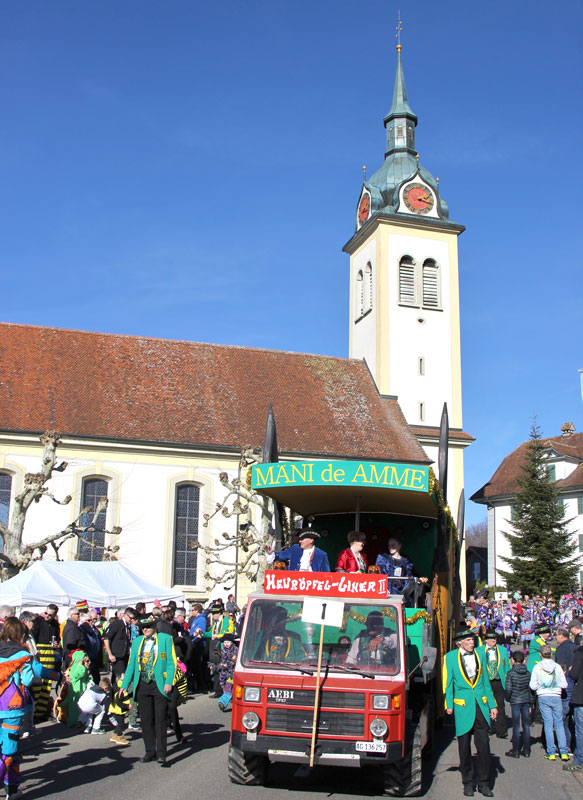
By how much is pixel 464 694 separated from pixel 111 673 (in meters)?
7.09

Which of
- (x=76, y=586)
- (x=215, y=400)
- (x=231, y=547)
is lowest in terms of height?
(x=76, y=586)

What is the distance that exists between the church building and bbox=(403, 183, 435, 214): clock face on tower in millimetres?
64

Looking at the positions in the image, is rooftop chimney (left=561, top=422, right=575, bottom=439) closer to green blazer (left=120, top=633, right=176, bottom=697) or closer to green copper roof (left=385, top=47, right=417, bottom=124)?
green copper roof (left=385, top=47, right=417, bottom=124)

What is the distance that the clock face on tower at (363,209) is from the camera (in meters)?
44.0

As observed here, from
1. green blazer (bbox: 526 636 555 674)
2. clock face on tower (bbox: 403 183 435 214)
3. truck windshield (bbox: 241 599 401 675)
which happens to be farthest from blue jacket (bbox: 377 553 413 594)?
clock face on tower (bbox: 403 183 435 214)

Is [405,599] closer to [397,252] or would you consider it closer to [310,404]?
[310,404]

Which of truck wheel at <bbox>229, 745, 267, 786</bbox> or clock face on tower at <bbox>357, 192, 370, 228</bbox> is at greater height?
clock face on tower at <bbox>357, 192, 370, 228</bbox>

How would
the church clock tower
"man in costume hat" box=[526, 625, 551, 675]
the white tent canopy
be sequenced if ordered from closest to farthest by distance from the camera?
"man in costume hat" box=[526, 625, 551, 675] → the white tent canopy → the church clock tower

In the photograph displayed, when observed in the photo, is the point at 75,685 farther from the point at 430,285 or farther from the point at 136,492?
the point at 430,285

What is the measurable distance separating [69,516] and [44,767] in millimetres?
21587

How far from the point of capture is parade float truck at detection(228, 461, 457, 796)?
27.7 ft

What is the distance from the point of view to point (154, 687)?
10.4 m

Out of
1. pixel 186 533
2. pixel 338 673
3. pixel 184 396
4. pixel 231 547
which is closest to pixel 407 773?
pixel 338 673

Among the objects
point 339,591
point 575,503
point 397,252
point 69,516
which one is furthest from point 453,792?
point 575,503
